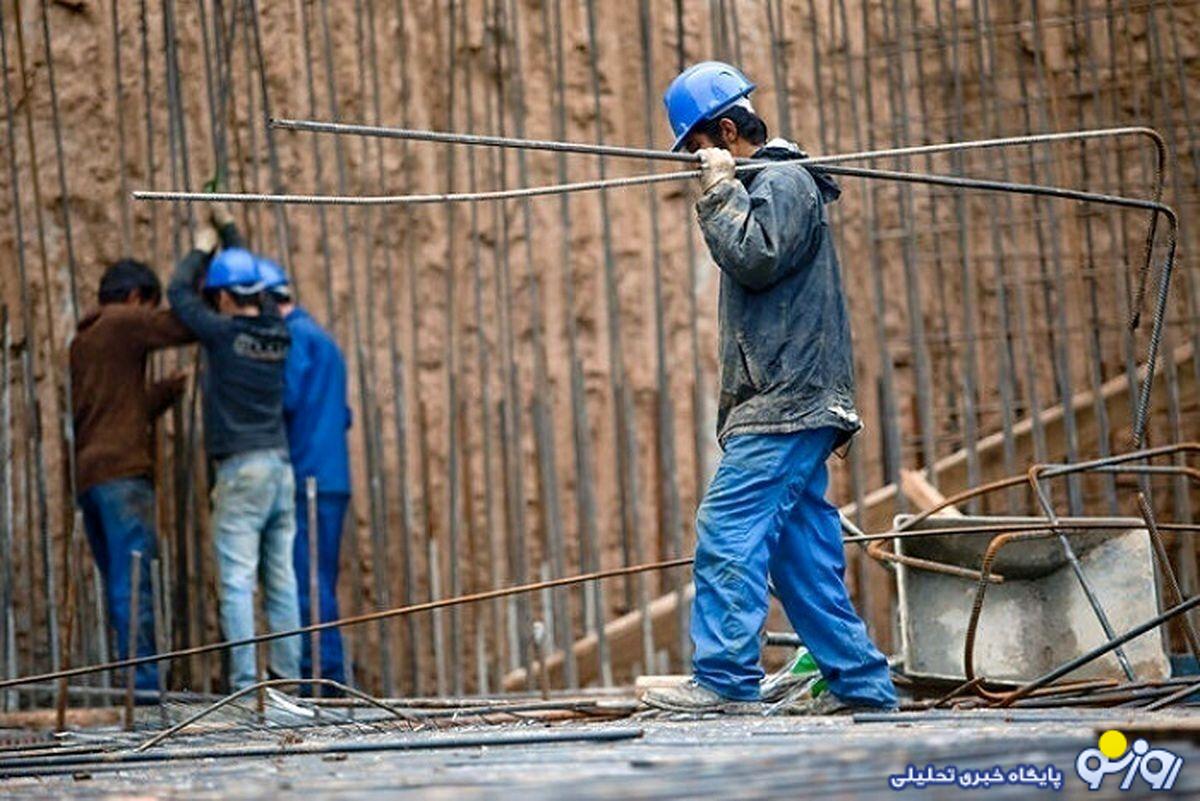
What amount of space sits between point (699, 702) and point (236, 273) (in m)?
3.74

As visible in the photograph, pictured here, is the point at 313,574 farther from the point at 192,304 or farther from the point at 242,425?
the point at 192,304

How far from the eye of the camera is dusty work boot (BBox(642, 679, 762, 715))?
6.41 metres

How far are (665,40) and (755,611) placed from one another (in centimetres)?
504

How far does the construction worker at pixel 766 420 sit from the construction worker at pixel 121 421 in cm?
359

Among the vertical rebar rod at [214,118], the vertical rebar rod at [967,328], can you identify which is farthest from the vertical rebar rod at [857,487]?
the vertical rebar rod at [214,118]

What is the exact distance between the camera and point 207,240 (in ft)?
31.9

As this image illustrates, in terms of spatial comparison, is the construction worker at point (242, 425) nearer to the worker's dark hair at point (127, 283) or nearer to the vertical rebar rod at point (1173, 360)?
the worker's dark hair at point (127, 283)

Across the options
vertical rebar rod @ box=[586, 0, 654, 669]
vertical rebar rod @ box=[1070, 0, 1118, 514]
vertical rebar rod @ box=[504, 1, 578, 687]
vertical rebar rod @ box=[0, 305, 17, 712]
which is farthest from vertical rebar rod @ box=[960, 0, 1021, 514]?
vertical rebar rod @ box=[0, 305, 17, 712]

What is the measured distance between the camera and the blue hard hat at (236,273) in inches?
376

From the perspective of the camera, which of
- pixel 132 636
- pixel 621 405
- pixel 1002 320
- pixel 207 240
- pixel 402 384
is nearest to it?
pixel 132 636

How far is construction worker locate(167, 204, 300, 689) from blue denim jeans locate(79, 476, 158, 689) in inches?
10.8

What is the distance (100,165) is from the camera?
36.0ft

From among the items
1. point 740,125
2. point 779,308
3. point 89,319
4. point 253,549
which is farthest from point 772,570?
point 89,319

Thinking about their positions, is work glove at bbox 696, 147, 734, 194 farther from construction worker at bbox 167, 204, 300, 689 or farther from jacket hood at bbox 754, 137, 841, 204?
construction worker at bbox 167, 204, 300, 689
